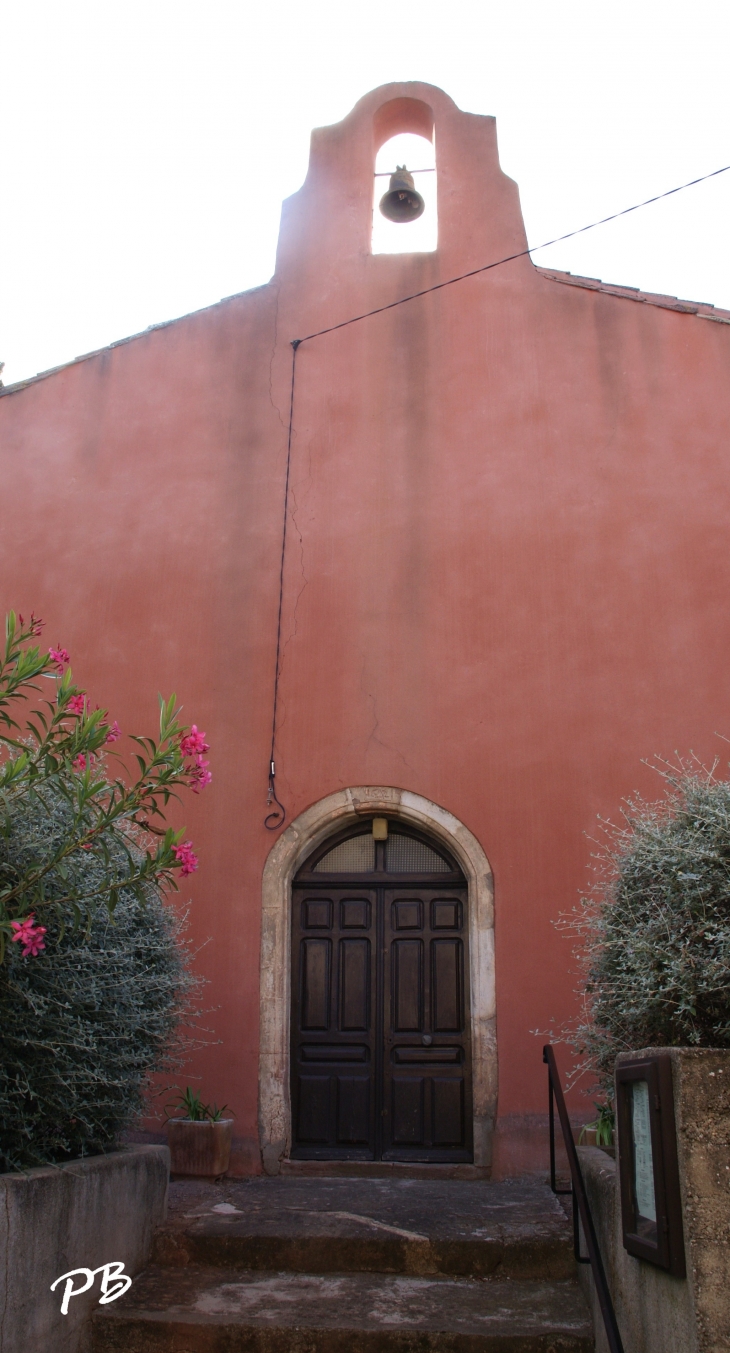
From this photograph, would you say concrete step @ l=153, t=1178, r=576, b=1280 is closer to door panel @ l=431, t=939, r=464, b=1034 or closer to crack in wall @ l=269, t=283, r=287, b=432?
door panel @ l=431, t=939, r=464, b=1034

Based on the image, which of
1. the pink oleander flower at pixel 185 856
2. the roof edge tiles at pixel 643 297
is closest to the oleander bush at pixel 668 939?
the pink oleander flower at pixel 185 856

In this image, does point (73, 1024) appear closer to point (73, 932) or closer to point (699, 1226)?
point (73, 932)

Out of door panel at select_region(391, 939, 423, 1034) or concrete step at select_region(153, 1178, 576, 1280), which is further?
door panel at select_region(391, 939, 423, 1034)

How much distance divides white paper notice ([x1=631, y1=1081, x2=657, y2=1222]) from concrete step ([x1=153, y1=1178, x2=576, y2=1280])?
1.64 metres

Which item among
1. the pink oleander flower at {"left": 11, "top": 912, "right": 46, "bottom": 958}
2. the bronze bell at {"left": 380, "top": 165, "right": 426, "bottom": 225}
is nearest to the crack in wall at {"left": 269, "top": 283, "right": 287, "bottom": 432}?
the bronze bell at {"left": 380, "top": 165, "right": 426, "bottom": 225}

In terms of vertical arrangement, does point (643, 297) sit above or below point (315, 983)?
above

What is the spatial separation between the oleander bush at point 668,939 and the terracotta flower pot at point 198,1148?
2926 millimetres

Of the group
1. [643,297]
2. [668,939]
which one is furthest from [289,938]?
[643,297]

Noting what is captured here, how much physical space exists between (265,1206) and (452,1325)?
1570mm

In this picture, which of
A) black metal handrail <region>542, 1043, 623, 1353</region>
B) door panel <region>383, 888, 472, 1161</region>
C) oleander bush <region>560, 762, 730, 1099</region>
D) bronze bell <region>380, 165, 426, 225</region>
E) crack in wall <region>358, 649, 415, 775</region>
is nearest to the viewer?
oleander bush <region>560, 762, 730, 1099</region>

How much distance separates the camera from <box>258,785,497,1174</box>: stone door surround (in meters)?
6.23

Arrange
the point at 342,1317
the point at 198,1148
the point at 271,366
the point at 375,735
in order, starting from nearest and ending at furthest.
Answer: the point at 342,1317
the point at 198,1148
the point at 375,735
the point at 271,366

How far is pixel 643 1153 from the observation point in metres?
3.00

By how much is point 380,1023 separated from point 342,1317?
2.74 meters
